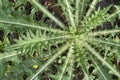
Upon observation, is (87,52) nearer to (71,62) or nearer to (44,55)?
(71,62)

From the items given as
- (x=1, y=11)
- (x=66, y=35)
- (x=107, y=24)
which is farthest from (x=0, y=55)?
(x=107, y=24)

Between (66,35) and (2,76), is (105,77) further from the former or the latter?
(2,76)

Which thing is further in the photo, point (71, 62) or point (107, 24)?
point (107, 24)

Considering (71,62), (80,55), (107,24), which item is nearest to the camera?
(80,55)

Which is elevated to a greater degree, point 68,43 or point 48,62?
point 68,43

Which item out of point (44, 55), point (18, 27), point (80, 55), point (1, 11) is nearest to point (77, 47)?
point (80, 55)

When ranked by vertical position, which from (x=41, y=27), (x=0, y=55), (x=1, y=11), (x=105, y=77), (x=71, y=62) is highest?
(x=1, y=11)

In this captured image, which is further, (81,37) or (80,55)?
(81,37)

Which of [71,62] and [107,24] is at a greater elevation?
[107,24]

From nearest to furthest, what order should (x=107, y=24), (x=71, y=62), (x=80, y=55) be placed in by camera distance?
(x=80, y=55) → (x=71, y=62) → (x=107, y=24)
